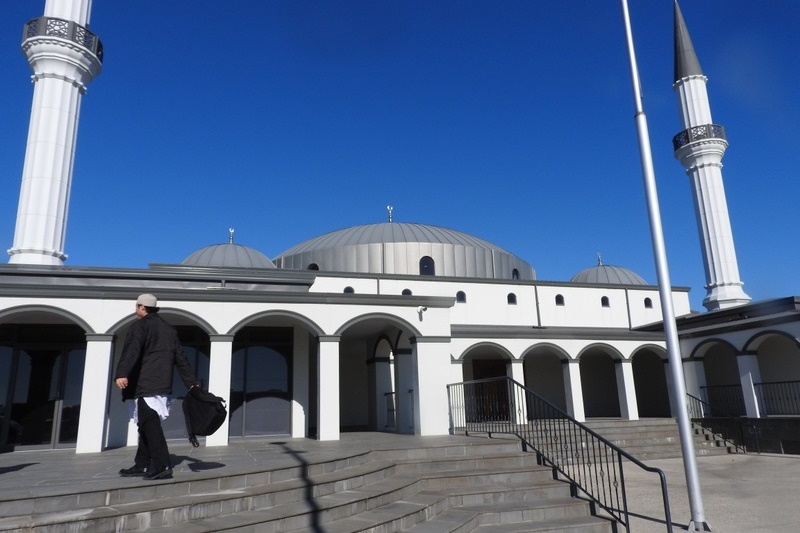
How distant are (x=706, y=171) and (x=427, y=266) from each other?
1411cm

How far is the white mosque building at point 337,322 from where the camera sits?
13.3 meters

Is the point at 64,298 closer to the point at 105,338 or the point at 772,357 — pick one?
the point at 105,338

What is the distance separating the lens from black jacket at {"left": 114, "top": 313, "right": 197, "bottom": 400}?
6.21 m

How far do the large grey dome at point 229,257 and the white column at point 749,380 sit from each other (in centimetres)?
1921

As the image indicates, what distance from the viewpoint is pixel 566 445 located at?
9500 millimetres

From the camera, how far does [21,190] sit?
1784 cm

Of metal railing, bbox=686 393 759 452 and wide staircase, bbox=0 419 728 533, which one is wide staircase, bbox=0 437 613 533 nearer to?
wide staircase, bbox=0 419 728 533

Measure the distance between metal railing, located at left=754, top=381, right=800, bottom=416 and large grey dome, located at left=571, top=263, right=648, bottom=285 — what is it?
13990 millimetres

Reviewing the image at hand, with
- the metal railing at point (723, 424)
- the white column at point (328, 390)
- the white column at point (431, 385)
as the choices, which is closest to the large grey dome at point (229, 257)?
the white column at point (328, 390)

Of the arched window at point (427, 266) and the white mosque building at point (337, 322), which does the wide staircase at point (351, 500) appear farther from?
the arched window at point (427, 266)

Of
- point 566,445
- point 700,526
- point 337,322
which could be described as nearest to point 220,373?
point 337,322

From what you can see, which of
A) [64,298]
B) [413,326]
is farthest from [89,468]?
[413,326]

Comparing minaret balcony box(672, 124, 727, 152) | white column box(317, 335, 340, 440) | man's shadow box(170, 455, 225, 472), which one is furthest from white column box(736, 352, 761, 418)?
man's shadow box(170, 455, 225, 472)

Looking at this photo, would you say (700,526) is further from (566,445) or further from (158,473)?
(158,473)
